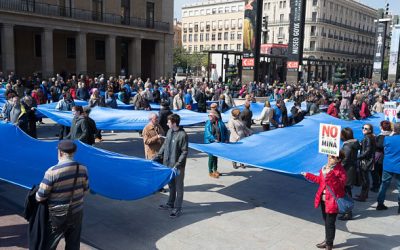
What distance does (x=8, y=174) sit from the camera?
22.1 feet

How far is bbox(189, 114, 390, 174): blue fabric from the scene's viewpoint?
7.79m

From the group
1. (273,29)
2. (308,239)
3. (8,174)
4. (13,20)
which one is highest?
(273,29)

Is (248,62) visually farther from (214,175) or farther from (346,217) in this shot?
(346,217)

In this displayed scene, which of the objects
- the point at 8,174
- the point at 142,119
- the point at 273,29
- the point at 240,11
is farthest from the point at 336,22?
the point at 8,174

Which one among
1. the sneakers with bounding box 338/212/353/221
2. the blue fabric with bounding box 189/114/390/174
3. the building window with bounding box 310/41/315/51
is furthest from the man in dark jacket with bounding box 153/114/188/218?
the building window with bounding box 310/41/315/51

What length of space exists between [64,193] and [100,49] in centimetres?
3777

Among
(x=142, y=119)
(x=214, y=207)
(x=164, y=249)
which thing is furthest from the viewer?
(x=142, y=119)

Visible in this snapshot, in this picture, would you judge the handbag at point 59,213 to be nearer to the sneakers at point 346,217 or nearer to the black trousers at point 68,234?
the black trousers at point 68,234

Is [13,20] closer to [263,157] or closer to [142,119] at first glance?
[142,119]

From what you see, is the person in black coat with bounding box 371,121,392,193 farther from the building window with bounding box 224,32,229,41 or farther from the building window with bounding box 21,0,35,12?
the building window with bounding box 224,32,229,41

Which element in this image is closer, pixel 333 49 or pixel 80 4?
pixel 80 4

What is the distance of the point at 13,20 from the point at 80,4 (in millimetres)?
7021

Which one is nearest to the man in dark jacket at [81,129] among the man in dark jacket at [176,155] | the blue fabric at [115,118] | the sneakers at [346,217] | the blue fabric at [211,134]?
the blue fabric at [115,118]

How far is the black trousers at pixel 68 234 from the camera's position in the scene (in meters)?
4.93
